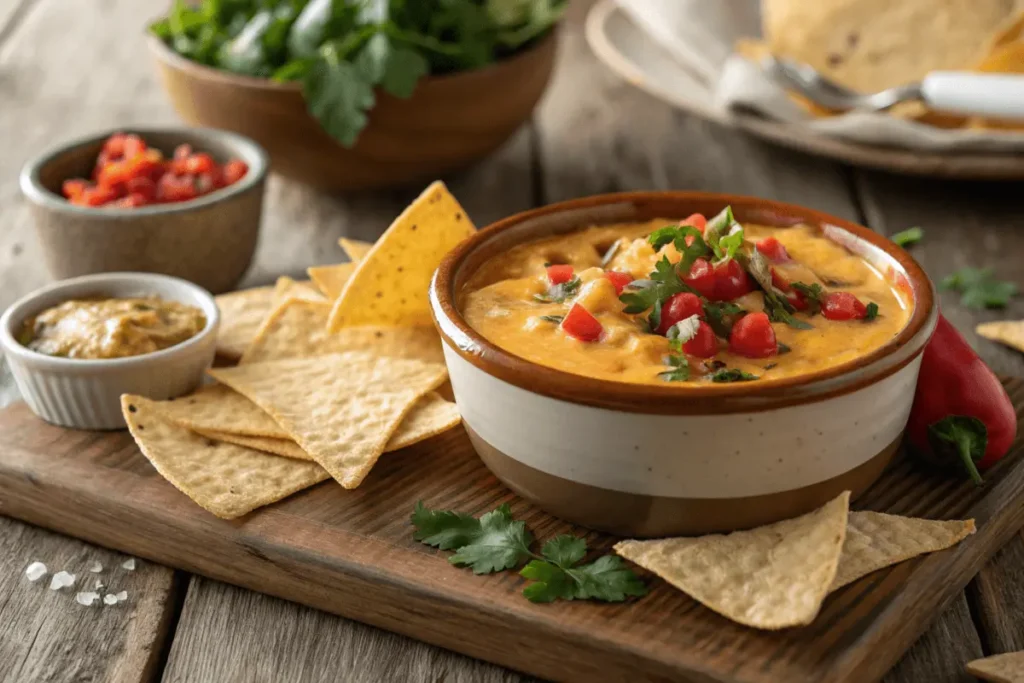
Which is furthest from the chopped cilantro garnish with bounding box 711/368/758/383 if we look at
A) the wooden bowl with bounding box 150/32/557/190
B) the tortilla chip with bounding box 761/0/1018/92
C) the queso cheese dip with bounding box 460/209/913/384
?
the tortilla chip with bounding box 761/0/1018/92

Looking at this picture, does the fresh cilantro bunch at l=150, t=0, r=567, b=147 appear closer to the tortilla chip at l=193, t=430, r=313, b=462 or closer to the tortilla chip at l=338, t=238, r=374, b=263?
the tortilla chip at l=338, t=238, r=374, b=263

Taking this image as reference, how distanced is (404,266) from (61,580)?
1176 mm

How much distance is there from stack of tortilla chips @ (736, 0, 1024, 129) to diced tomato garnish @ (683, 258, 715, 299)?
7.89 ft

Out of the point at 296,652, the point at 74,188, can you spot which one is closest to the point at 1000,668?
the point at 296,652

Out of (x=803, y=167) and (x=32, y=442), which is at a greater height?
(x=32, y=442)

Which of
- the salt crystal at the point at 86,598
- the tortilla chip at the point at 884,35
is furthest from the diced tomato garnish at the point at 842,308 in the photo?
the tortilla chip at the point at 884,35

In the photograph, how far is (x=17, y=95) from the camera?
582 centimetres

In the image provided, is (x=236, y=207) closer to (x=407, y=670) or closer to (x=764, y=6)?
(x=407, y=670)

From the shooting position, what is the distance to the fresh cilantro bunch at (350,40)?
4.20 meters

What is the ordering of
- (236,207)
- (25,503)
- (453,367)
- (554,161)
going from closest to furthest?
1. (453,367)
2. (25,503)
3. (236,207)
4. (554,161)

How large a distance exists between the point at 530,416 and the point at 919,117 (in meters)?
2.89

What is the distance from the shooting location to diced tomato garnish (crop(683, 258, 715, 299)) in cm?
273

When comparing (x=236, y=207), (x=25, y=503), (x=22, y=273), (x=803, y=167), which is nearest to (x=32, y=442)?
(x=25, y=503)

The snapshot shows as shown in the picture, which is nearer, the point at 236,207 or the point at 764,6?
the point at 236,207
